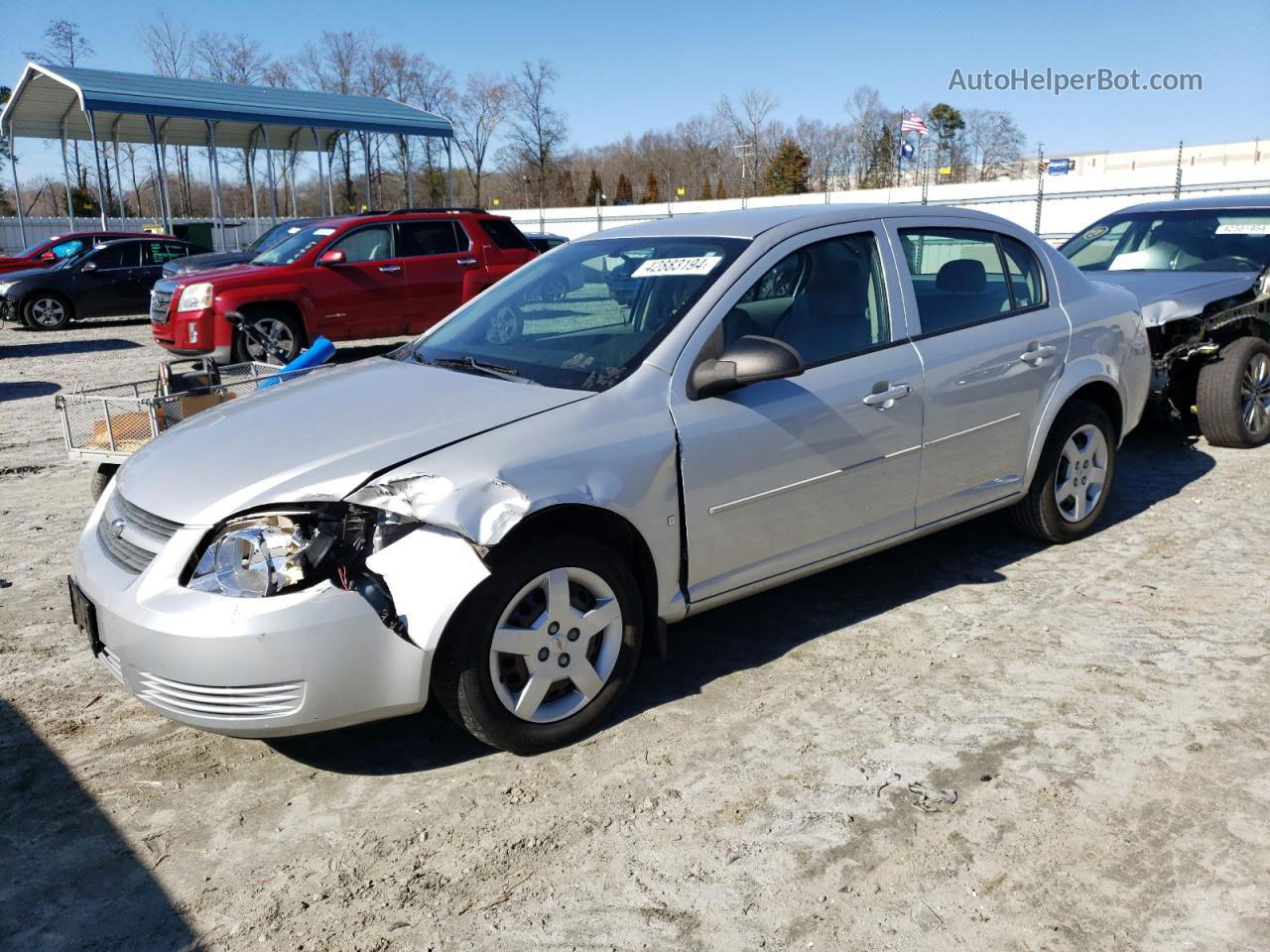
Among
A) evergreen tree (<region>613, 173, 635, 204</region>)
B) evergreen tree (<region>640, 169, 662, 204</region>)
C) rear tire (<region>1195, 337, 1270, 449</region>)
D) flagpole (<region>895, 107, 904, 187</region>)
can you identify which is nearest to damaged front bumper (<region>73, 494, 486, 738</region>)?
rear tire (<region>1195, 337, 1270, 449</region>)

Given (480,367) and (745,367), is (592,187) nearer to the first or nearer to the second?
(480,367)

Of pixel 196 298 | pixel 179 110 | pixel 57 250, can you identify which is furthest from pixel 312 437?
pixel 179 110

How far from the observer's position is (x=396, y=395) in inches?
148

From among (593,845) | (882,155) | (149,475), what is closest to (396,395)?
(149,475)

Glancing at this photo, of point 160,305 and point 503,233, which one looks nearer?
point 160,305

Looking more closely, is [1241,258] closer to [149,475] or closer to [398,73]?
[149,475]

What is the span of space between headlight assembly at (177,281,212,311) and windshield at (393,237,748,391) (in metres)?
7.58

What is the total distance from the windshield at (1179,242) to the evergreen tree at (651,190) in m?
45.1

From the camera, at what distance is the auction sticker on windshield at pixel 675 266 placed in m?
4.03

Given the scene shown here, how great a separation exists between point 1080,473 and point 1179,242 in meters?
3.77

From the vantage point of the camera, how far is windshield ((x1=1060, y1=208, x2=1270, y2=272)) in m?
7.79

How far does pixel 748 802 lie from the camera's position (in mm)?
3166

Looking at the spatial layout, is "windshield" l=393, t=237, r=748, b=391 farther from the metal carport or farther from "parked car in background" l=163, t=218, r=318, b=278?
the metal carport

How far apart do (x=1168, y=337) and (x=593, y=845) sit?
6010 millimetres
